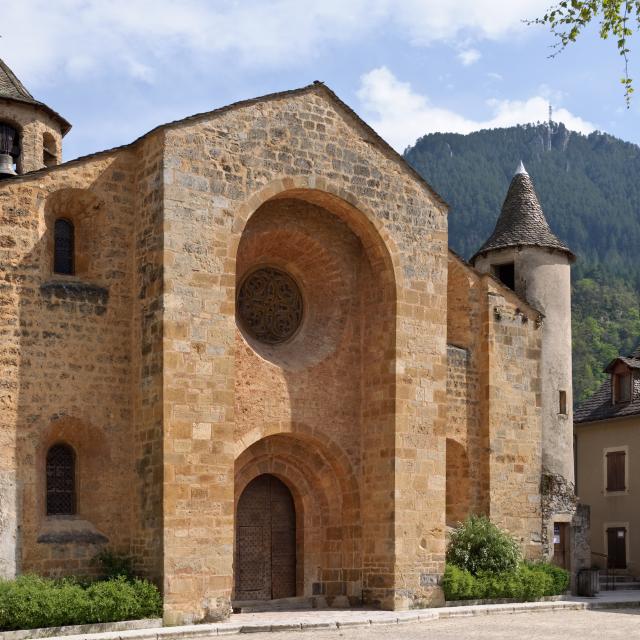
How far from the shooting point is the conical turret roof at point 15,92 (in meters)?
23.5

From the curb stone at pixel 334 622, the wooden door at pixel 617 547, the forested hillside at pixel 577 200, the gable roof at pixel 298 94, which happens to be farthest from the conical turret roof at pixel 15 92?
the forested hillside at pixel 577 200

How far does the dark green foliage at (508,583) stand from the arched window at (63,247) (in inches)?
360

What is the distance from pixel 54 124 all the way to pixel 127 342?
323 inches

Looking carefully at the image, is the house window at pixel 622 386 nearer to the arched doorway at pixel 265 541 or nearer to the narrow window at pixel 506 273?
the narrow window at pixel 506 273

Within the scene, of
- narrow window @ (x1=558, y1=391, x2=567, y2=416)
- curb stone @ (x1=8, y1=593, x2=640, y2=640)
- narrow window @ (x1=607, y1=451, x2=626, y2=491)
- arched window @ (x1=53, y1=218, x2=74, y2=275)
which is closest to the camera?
curb stone @ (x1=8, y1=593, x2=640, y2=640)

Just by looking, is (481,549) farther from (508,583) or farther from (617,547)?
(617,547)

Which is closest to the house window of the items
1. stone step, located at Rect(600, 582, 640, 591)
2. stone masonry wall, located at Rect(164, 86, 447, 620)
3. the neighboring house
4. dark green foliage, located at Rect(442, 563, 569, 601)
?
the neighboring house

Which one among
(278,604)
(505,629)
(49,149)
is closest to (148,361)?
(278,604)

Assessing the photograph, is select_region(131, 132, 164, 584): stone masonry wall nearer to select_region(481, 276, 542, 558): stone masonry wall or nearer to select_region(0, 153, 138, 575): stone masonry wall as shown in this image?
select_region(0, 153, 138, 575): stone masonry wall

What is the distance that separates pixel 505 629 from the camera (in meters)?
17.4

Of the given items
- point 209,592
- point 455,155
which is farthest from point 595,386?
point 455,155

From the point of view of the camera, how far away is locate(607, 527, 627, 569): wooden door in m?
32.3

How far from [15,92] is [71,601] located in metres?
12.6

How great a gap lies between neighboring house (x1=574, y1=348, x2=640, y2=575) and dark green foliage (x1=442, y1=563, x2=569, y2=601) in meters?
9.97
